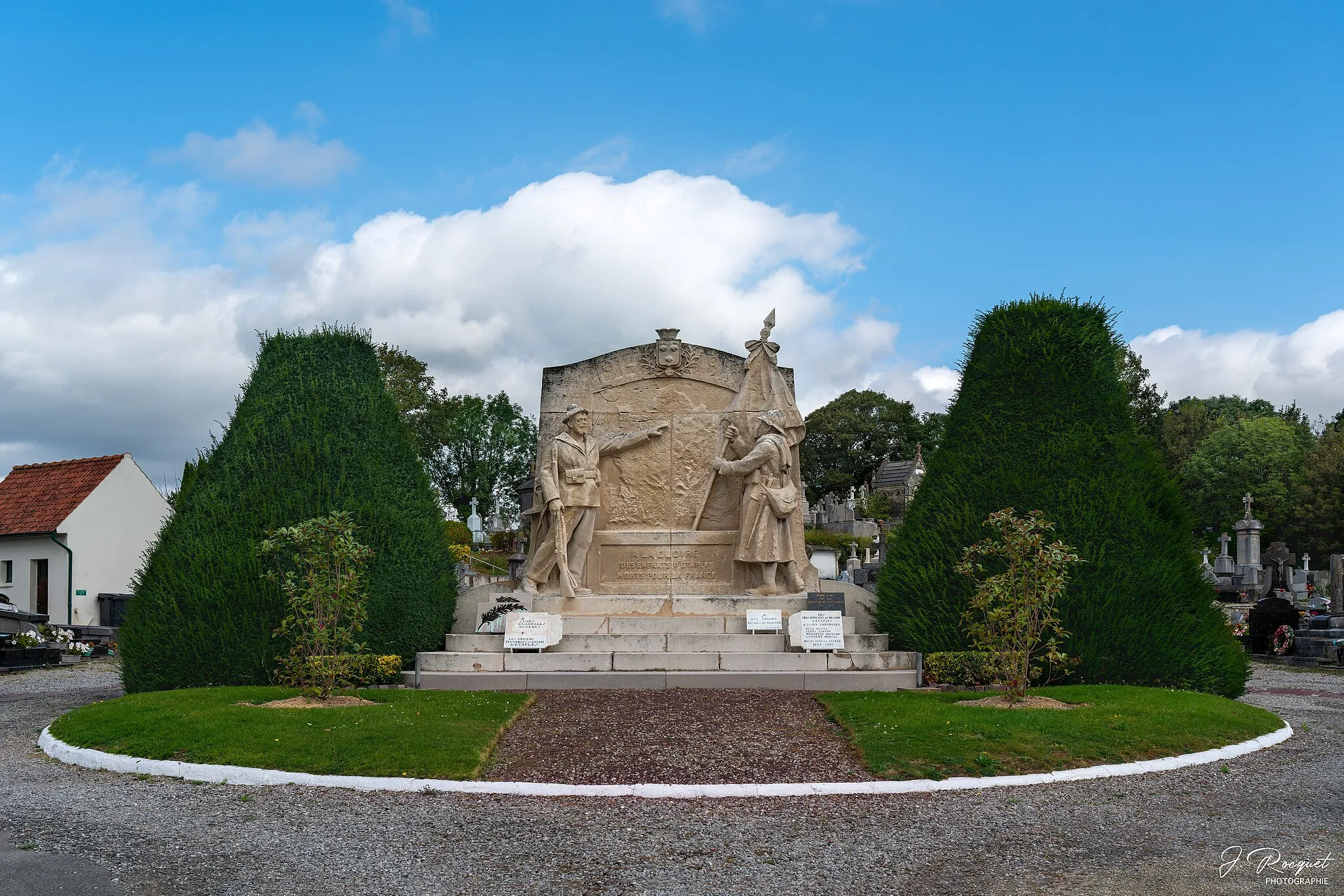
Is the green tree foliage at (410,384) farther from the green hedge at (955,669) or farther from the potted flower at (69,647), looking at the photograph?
the green hedge at (955,669)

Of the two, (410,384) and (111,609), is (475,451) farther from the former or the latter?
(111,609)

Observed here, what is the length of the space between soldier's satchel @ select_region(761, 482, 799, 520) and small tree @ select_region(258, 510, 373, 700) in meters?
5.68

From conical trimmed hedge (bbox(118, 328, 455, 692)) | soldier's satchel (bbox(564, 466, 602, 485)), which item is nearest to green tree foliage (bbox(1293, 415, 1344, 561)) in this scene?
soldier's satchel (bbox(564, 466, 602, 485))

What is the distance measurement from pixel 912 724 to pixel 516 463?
4465 cm

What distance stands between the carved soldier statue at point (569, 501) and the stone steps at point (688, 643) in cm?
127

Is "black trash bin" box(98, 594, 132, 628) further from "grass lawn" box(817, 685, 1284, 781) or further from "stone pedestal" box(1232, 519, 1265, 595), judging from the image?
"stone pedestal" box(1232, 519, 1265, 595)

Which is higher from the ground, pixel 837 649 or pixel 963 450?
pixel 963 450

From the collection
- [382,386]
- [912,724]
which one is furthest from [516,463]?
[912,724]

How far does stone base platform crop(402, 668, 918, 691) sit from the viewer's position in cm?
1310

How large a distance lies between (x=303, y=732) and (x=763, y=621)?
6.44 m

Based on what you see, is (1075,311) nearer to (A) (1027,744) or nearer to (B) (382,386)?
(A) (1027,744)

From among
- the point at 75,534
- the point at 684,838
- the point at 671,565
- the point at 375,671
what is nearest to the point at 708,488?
the point at 671,565

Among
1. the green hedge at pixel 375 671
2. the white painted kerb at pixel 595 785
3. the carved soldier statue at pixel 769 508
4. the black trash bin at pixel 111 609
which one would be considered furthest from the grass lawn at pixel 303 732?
the black trash bin at pixel 111 609

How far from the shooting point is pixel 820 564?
30.1 meters
